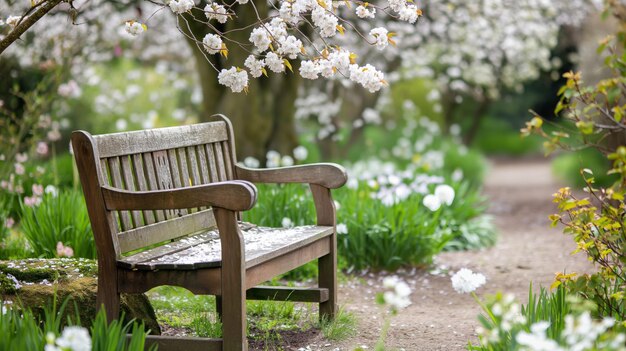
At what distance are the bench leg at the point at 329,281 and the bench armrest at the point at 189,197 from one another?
3.96 feet

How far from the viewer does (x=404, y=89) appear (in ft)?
51.3

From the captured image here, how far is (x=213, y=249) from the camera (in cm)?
354

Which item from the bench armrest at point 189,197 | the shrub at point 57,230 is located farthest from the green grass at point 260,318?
the bench armrest at point 189,197

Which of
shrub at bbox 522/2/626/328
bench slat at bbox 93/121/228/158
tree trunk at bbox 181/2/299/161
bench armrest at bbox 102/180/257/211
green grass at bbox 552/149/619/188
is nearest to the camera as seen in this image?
shrub at bbox 522/2/626/328

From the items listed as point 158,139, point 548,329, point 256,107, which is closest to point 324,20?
point 158,139

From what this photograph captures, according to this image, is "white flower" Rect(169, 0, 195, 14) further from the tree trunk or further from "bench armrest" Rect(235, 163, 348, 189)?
the tree trunk

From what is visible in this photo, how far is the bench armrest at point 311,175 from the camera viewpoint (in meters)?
4.12

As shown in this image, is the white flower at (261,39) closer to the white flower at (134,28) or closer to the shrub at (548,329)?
the white flower at (134,28)

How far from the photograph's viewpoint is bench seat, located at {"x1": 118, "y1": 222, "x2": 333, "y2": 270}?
3131 mm

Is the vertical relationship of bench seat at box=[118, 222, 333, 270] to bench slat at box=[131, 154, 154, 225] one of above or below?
below

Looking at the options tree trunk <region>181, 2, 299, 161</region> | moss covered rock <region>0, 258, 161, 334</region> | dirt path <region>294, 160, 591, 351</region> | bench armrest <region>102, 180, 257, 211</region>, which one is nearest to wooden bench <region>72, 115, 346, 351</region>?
bench armrest <region>102, 180, 257, 211</region>

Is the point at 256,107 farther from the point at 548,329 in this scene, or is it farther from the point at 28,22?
the point at 548,329

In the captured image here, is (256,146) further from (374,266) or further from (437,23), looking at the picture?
(437,23)

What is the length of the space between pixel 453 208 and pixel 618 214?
395cm
